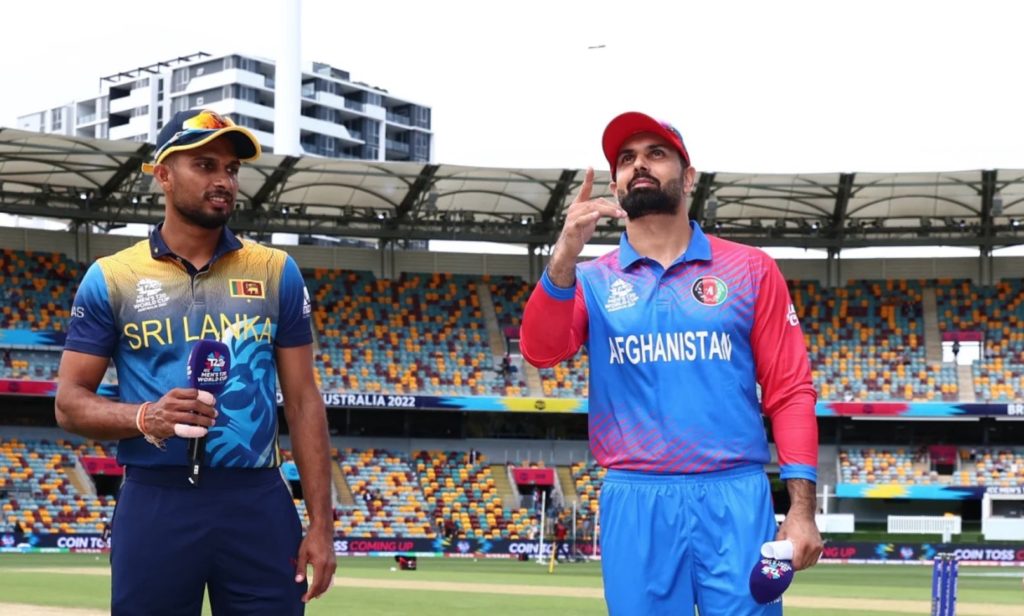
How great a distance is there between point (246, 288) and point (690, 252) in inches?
70.3

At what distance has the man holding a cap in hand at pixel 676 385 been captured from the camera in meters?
5.46

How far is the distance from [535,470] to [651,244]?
44974 millimetres

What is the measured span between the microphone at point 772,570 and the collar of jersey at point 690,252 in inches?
48.1

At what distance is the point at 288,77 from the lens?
2537 inches

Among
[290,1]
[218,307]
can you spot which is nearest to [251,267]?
[218,307]

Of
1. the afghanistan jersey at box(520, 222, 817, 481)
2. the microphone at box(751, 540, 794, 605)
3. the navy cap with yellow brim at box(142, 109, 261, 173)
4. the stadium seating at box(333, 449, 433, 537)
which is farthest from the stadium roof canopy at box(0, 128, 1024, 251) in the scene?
the microphone at box(751, 540, 794, 605)

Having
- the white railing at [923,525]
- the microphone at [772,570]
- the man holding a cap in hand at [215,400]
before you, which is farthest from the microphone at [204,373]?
the white railing at [923,525]

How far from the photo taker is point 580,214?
524cm

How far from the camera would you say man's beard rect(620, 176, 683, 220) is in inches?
227

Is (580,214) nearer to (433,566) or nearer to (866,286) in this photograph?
(433,566)

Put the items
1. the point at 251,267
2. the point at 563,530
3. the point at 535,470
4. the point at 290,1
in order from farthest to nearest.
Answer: the point at 290,1 < the point at 535,470 < the point at 563,530 < the point at 251,267

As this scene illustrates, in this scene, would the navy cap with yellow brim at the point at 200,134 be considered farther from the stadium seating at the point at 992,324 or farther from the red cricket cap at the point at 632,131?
the stadium seating at the point at 992,324

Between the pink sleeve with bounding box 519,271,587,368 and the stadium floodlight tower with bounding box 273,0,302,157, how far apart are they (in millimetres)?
58438

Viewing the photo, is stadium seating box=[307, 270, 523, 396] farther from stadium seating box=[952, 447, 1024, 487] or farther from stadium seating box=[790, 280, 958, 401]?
stadium seating box=[952, 447, 1024, 487]
